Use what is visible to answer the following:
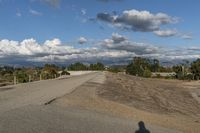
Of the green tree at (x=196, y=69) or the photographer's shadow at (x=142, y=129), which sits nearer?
the photographer's shadow at (x=142, y=129)

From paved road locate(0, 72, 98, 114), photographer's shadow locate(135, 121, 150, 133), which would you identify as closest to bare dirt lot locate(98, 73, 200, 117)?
paved road locate(0, 72, 98, 114)

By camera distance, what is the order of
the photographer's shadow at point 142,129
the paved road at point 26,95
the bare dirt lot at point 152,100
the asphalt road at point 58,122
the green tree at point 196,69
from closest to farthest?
the asphalt road at point 58,122 → the photographer's shadow at point 142,129 → the paved road at point 26,95 → the bare dirt lot at point 152,100 → the green tree at point 196,69

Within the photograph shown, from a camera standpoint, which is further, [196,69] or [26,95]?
[196,69]

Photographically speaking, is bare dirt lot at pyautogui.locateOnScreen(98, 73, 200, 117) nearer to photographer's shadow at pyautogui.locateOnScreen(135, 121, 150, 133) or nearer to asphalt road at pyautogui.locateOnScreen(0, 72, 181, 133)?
photographer's shadow at pyautogui.locateOnScreen(135, 121, 150, 133)

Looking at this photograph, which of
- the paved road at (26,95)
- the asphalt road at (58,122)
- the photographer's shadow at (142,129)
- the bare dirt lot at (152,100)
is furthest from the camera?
the bare dirt lot at (152,100)

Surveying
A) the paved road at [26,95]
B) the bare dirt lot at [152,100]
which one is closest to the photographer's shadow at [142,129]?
the paved road at [26,95]

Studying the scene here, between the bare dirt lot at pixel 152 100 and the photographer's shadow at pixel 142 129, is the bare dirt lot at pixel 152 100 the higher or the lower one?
the lower one

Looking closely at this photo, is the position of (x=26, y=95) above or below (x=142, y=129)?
above

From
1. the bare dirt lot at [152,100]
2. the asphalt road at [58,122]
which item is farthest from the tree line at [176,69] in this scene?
the asphalt road at [58,122]

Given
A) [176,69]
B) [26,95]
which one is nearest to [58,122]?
[26,95]

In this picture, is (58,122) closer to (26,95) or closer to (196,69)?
(26,95)

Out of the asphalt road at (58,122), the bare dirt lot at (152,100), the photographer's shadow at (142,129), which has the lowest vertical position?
the bare dirt lot at (152,100)

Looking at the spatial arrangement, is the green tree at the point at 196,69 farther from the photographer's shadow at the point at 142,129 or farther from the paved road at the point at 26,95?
the photographer's shadow at the point at 142,129

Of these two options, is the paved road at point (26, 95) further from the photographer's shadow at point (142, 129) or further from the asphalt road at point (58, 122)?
the photographer's shadow at point (142, 129)
